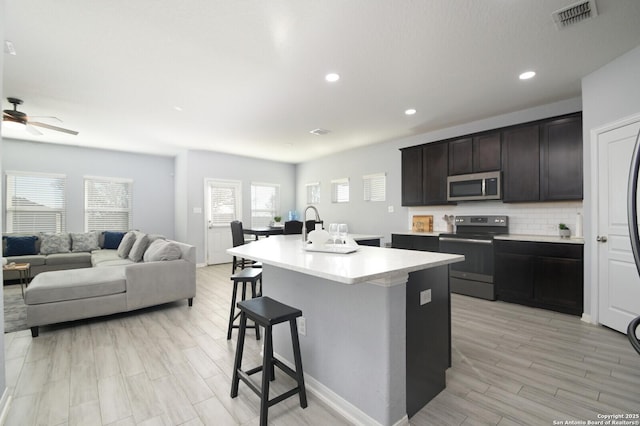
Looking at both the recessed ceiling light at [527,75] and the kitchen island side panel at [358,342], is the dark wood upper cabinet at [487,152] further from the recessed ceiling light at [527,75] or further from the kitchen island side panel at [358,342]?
the kitchen island side panel at [358,342]

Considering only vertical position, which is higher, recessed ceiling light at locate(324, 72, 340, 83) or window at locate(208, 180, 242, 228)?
recessed ceiling light at locate(324, 72, 340, 83)

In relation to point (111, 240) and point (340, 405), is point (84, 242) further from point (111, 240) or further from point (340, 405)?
point (340, 405)

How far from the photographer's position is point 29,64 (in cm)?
292

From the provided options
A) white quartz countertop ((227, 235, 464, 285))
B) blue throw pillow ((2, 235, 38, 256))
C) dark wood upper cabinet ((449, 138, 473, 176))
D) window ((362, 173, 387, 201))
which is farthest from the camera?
window ((362, 173, 387, 201))

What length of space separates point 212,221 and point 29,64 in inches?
176

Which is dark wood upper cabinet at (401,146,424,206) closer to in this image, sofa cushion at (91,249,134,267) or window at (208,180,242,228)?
window at (208,180,242,228)

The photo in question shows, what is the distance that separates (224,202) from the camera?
725 cm

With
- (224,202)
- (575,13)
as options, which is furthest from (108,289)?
(575,13)

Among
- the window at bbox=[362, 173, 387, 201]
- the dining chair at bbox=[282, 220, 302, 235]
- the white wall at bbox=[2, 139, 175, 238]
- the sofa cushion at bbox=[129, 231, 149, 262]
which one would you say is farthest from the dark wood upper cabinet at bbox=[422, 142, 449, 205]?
the white wall at bbox=[2, 139, 175, 238]

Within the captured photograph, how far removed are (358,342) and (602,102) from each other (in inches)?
141

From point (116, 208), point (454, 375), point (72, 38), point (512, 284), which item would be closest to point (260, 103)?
point (72, 38)

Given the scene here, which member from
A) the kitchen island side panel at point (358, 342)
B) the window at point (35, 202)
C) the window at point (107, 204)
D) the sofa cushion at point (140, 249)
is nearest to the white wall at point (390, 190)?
the kitchen island side panel at point (358, 342)

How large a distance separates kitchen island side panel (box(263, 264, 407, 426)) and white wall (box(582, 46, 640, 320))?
118 inches

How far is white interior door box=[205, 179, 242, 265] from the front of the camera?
6938 mm
